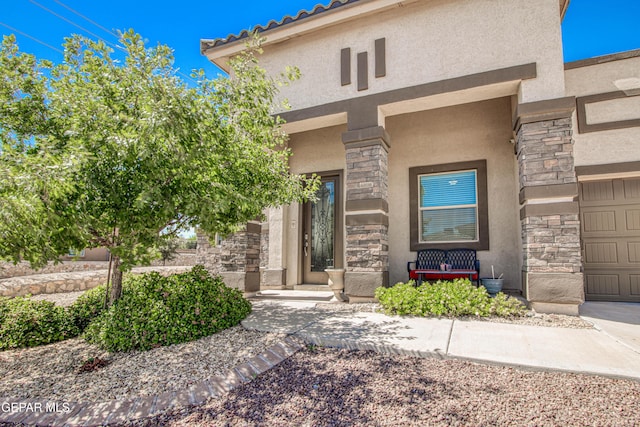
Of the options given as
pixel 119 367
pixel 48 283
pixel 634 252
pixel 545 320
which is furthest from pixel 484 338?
pixel 48 283

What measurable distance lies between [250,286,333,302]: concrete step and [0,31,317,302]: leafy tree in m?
2.57

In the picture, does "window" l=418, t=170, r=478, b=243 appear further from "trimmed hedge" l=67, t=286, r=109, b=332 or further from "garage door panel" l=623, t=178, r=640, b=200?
"trimmed hedge" l=67, t=286, r=109, b=332

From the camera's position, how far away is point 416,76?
5.64 m

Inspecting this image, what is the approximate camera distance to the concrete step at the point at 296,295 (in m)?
6.17

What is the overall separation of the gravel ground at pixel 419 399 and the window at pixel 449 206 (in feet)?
12.8

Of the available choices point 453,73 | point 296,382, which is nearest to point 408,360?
point 296,382

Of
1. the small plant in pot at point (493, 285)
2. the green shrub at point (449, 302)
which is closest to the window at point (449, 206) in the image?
the small plant in pot at point (493, 285)

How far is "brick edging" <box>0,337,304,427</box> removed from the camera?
7.93ft

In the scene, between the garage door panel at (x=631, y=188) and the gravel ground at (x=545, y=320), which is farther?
the garage door panel at (x=631, y=188)

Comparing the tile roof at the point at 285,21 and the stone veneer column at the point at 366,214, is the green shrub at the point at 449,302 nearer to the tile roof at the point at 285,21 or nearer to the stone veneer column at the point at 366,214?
the stone veneer column at the point at 366,214

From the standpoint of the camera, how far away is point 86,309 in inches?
174

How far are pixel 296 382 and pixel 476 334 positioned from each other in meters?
2.09

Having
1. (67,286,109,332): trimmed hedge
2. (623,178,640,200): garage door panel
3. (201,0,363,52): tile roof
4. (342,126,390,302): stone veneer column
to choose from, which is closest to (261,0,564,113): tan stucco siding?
(201,0,363,52): tile roof

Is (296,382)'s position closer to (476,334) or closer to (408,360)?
(408,360)
